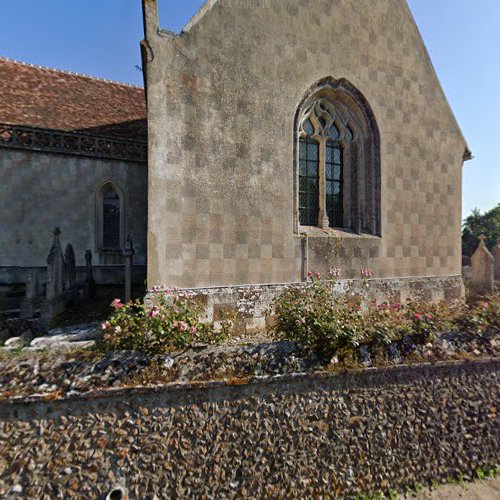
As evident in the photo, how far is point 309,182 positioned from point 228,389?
6.43m

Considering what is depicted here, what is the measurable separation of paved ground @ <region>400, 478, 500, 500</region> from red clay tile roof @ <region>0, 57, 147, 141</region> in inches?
580

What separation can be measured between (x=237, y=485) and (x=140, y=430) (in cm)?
120

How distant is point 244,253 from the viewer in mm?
7020

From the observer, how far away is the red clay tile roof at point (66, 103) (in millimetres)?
12331

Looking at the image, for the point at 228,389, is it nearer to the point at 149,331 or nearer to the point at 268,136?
the point at 149,331

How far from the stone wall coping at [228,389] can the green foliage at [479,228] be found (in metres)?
32.5

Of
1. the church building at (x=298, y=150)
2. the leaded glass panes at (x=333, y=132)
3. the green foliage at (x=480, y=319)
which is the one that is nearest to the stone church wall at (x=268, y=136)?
the church building at (x=298, y=150)

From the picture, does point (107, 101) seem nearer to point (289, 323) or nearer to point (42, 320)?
point (42, 320)

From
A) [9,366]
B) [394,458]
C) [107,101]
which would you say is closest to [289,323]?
[394,458]

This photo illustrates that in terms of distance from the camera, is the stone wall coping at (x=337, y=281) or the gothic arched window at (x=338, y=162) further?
the gothic arched window at (x=338, y=162)

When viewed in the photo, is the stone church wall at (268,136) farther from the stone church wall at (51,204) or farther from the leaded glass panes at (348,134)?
the stone church wall at (51,204)

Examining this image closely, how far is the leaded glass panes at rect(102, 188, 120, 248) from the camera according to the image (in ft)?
44.5

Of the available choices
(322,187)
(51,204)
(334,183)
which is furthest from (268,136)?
(51,204)

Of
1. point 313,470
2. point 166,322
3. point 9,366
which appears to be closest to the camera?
point 9,366
